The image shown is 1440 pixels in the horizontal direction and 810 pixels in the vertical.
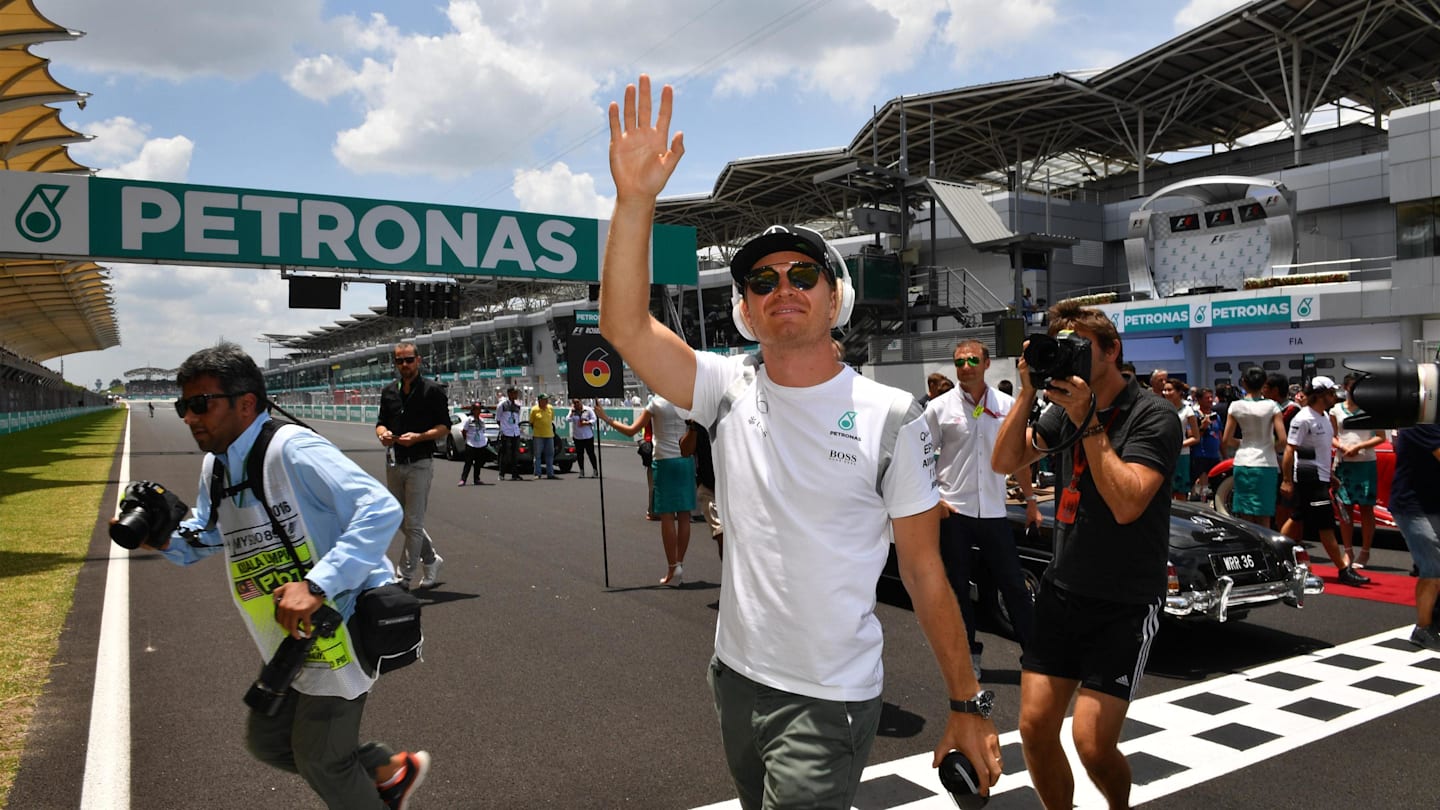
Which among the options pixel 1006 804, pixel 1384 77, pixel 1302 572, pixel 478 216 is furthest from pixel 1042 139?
pixel 1006 804

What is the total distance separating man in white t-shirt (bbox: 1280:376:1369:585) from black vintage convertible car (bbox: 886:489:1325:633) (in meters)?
2.33

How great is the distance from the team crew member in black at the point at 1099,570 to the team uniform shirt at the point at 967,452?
205 cm

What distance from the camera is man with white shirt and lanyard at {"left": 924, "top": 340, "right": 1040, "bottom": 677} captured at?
204 inches

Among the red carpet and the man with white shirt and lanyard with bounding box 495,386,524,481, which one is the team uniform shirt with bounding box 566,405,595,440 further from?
the red carpet

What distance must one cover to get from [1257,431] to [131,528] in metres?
8.95

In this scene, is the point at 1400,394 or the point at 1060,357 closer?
the point at 1400,394

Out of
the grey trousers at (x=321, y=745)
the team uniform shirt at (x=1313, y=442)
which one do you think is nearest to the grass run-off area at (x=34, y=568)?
the grey trousers at (x=321, y=745)

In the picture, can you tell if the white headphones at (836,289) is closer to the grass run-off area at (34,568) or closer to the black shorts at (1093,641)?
the black shorts at (1093,641)

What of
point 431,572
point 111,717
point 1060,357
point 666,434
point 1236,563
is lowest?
point 111,717

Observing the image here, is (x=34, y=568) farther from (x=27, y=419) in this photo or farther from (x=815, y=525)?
(x=27, y=419)

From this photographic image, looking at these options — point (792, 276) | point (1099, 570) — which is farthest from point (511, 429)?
point (792, 276)

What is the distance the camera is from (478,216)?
20.5m

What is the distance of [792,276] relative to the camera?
2.17 metres

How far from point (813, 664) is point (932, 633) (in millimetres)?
277
